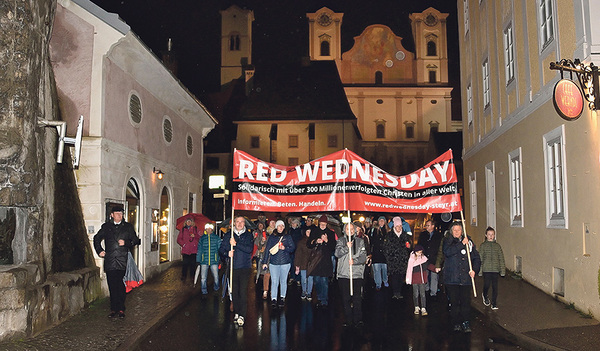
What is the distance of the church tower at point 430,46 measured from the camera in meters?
66.6

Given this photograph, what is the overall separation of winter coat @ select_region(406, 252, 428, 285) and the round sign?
12.3ft

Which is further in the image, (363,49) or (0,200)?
(363,49)

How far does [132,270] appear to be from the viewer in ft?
37.0

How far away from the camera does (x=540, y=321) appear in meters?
10.1

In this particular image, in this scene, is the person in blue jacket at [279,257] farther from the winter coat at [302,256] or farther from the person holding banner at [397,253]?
the person holding banner at [397,253]

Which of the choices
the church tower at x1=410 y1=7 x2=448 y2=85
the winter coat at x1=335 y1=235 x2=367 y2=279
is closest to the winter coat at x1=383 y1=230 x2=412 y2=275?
the winter coat at x1=335 y1=235 x2=367 y2=279

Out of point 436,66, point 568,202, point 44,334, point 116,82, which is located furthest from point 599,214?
point 436,66

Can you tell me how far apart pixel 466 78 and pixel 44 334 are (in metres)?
18.4

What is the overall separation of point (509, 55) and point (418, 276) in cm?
819

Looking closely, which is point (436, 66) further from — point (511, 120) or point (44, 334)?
point (44, 334)

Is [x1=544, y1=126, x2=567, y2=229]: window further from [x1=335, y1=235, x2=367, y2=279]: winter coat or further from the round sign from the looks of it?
[x1=335, y1=235, x2=367, y2=279]: winter coat

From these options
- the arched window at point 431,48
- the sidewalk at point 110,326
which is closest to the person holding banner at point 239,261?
the sidewalk at point 110,326

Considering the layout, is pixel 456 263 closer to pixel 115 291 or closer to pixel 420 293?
pixel 420 293

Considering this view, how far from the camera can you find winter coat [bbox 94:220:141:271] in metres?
10.5
